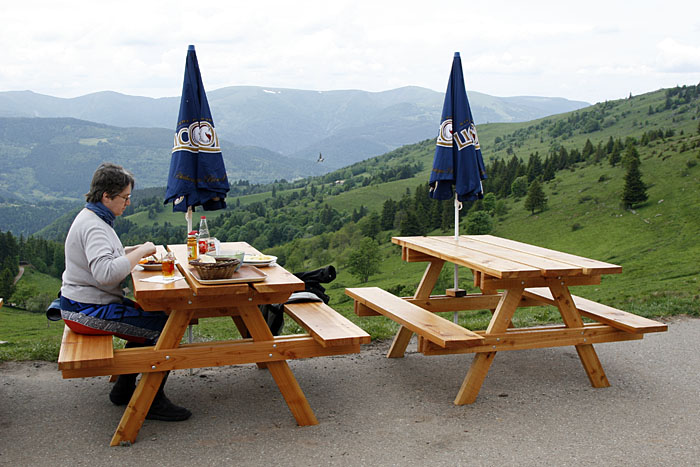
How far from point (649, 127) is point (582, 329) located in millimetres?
120110

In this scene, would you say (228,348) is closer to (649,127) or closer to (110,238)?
(110,238)

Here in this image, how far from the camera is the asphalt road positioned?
4570mm

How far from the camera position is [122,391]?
5.55 meters

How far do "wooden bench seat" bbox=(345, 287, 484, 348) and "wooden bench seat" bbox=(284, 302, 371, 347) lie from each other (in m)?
0.64

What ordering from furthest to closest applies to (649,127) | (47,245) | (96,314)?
(649,127)
(47,245)
(96,314)

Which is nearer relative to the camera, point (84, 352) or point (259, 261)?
point (84, 352)

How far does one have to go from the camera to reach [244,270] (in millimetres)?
5391

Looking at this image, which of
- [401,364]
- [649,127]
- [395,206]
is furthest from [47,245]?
[649,127]

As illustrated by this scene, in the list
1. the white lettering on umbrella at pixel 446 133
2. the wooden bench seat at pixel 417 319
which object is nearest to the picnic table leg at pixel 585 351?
the wooden bench seat at pixel 417 319

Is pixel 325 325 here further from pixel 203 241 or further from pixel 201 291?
pixel 203 241

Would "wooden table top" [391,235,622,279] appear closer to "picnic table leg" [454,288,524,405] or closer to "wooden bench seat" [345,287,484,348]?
"picnic table leg" [454,288,524,405]

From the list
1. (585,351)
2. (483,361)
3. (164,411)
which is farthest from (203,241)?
(585,351)

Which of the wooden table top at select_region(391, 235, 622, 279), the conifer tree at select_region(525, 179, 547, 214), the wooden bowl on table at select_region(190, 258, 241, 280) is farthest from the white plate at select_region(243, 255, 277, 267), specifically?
the conifer tree at select_region(525, 179, 547, 214)

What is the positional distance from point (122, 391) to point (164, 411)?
60 cm
